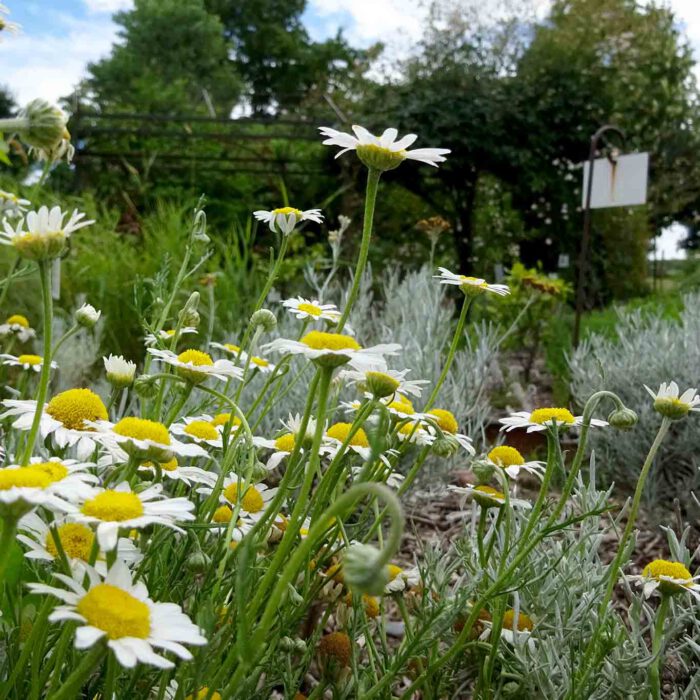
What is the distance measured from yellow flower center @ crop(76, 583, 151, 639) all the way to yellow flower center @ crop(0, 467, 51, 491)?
95mm

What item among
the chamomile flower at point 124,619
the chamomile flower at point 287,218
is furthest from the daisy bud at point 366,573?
the chamomile flower at point 287,218

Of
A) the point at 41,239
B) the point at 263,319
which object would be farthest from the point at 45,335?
the point at 263,319

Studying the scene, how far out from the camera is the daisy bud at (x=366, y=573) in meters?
0.57

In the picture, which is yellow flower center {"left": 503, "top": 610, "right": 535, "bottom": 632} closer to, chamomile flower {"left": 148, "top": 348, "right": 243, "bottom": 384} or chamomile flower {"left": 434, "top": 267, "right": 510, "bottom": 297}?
chamomile flower {"left": 434, "top": 267, "right": 510, "bottom": 297}

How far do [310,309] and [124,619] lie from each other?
64 cm

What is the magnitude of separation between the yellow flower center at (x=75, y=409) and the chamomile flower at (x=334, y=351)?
239 mm

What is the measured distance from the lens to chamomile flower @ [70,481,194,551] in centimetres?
66

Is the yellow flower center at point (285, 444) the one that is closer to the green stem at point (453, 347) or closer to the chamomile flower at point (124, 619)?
the green stem at point (453, 347)

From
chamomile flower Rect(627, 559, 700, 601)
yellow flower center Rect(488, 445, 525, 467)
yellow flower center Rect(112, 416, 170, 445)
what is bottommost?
chamomile flower Rect(627, 559, 700, 601)

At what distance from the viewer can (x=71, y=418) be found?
0.94 m

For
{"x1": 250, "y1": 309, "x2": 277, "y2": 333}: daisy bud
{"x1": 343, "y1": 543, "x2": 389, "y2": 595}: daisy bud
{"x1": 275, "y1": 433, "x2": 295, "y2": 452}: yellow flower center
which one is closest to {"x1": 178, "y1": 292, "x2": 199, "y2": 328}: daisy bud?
{"x1": 250, "y1": 309, "x2": 277, "y2": 333}: daisy bud

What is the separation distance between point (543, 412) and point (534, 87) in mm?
9042

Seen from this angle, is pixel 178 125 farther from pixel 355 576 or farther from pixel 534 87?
pixel 355 576

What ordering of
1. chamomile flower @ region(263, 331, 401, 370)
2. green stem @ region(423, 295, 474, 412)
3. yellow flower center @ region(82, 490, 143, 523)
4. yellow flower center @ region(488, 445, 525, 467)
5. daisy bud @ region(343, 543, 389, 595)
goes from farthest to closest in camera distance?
yellow flower center @ region(488, 445, 525, 467) → green stem @ region(423, 295, 474, 412) → chamomile flower @ region(263, 331, 401, 370) → yellow flower center @ region(82, 490, 143, 523) → daisy bud @ region(343, 543, 389, 595)
